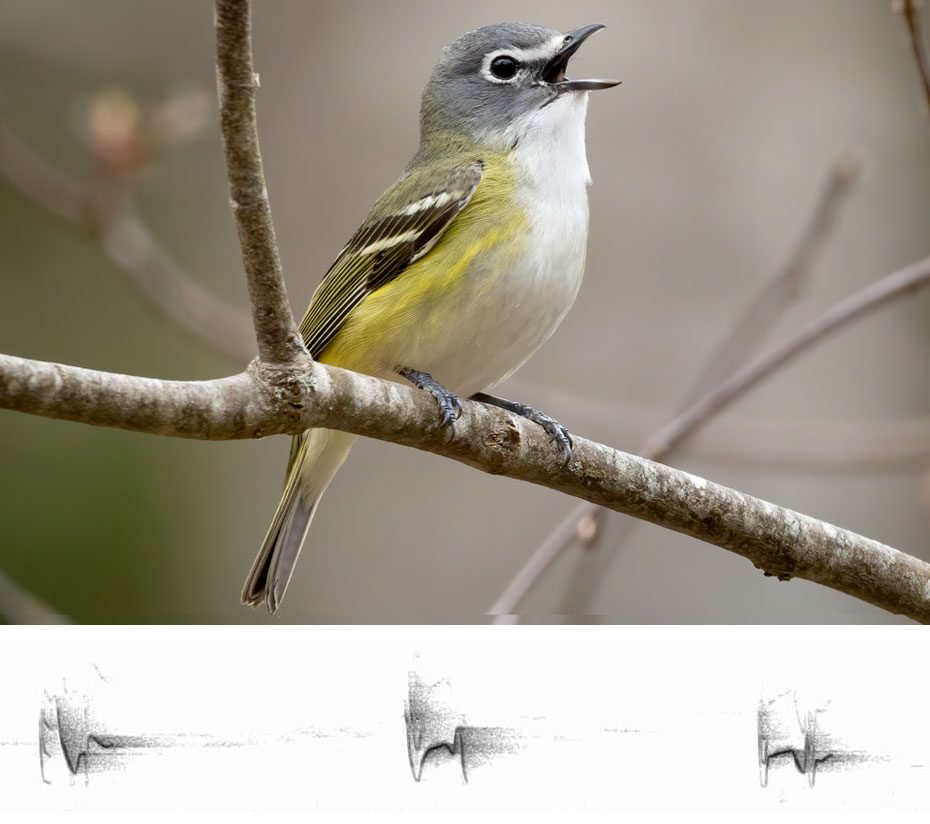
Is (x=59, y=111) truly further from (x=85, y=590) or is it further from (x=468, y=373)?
(x=468, y=373)

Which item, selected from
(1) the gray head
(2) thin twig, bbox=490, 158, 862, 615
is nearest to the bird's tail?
(2) thin twig, bbox=490, 158, 862, 615

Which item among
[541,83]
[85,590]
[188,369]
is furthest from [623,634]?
[188,369]

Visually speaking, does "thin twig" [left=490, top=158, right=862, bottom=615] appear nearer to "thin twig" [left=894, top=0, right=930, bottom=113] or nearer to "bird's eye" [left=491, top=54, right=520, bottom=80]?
"thin twig" [left=894, top=0, right=930, bottom=113]

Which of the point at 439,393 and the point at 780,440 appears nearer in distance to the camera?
the point at 439,393

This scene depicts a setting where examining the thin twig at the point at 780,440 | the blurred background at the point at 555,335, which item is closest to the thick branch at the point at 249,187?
the thin twig at the point at 780,440

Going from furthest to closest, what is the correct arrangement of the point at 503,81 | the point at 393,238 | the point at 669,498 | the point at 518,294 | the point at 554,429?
the point at 503,81 → the point at 393,238 → the point at 518,294 → the point at 554,429 → the point at 669,498

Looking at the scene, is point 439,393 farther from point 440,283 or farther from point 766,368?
point 766,368

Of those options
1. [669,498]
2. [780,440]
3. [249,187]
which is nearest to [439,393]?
[669,498]
